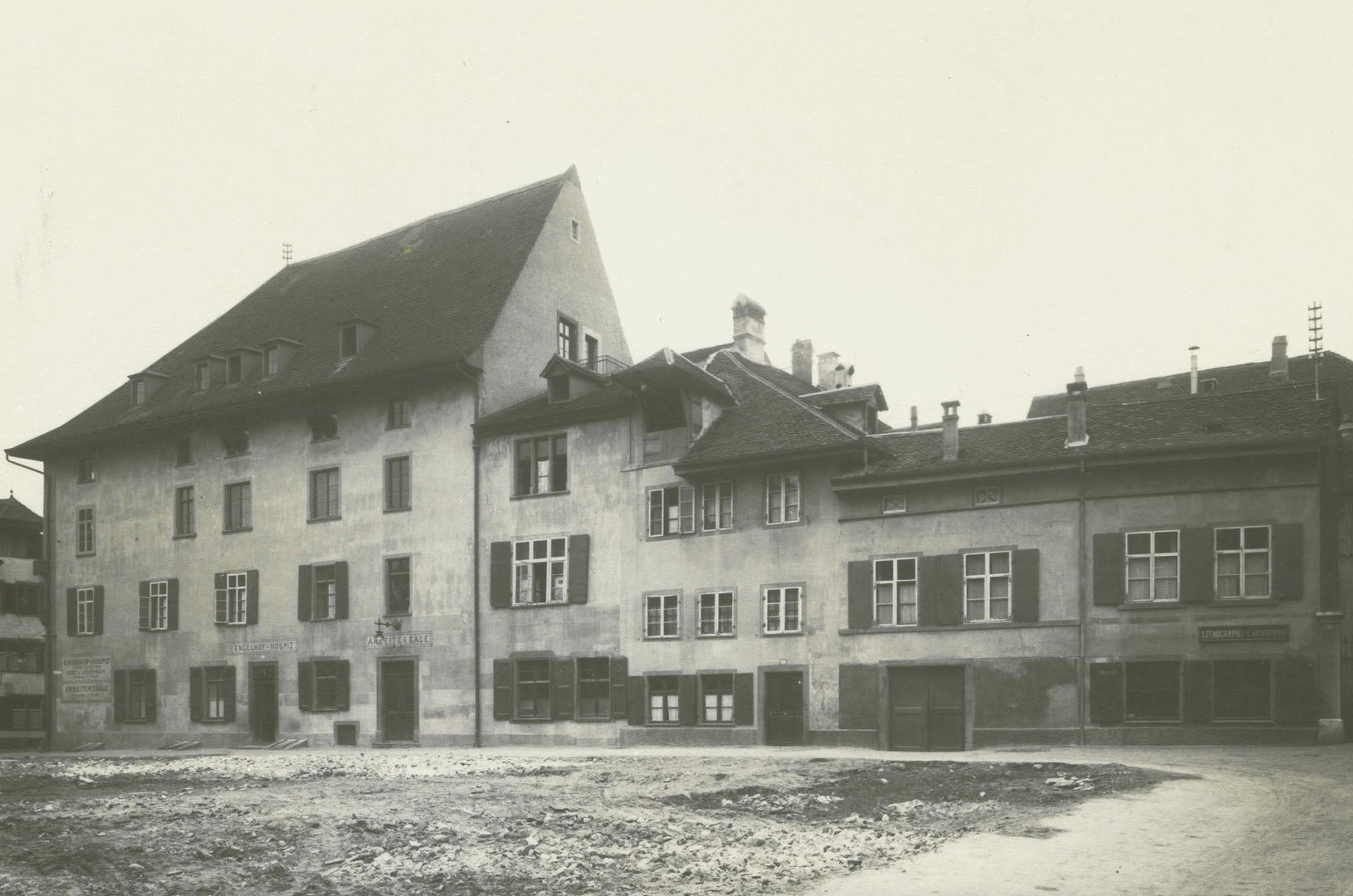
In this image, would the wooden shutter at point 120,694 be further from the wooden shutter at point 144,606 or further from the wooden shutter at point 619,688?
the wooden shutter at point 619,688

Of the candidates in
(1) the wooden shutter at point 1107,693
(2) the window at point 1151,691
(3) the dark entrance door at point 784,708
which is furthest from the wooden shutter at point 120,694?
(2) the window at point 1151,691

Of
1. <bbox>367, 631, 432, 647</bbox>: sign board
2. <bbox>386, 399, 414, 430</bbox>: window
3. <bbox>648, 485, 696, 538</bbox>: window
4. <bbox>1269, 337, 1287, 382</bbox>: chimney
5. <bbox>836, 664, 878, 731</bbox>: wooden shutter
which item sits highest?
<bbox>1269, 337, 1287, 382</bbox>: chimney

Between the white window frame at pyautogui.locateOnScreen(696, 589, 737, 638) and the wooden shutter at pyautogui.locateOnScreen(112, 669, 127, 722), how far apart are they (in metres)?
21.9

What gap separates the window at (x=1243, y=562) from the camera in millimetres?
26844

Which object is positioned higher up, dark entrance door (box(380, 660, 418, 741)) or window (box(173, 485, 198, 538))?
window (box(173, 485, 198, 538))

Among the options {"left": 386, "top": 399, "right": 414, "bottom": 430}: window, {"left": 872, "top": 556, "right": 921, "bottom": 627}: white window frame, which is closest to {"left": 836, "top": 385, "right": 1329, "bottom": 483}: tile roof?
{"left": 872, "top": 556, "right": 921, "bottom": 627}: white window frame

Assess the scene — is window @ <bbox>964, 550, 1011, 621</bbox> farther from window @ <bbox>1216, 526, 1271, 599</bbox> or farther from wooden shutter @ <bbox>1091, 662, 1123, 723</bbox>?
window @ <bbox>1216, 526, 1271, 599</bbox>

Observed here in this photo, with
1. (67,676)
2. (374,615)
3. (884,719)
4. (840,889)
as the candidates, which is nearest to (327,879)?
(840,889)

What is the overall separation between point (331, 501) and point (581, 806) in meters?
23.4

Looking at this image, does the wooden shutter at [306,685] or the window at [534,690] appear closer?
the window at [534,690]

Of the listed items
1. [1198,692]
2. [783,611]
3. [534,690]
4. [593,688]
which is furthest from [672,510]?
[1198,692]

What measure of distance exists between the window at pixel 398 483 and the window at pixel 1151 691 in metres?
20.1

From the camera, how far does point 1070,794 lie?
19281 mm

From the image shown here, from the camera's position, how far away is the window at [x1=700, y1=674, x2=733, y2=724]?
106 ft
